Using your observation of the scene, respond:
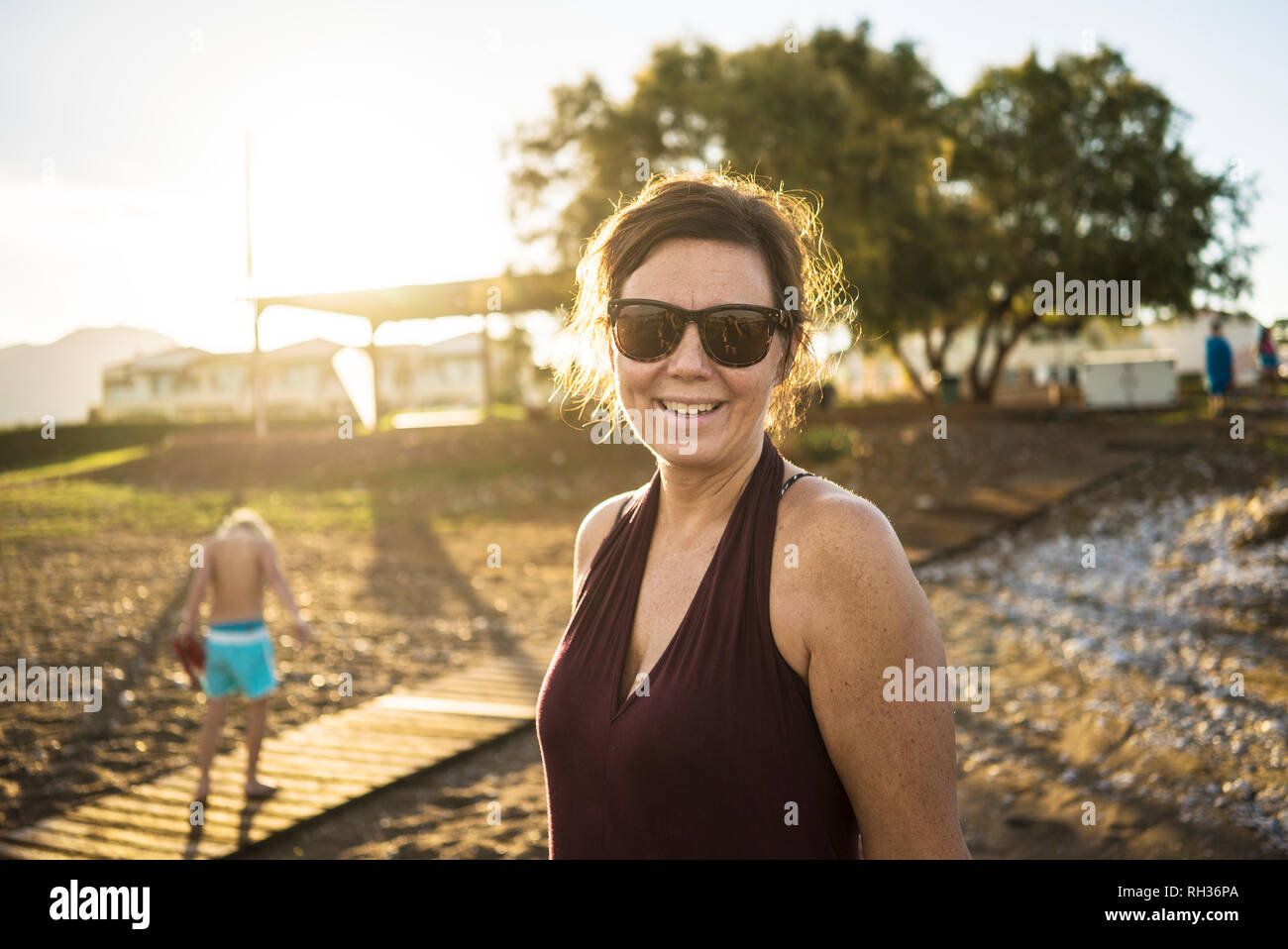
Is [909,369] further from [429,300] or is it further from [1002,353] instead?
[429,300]

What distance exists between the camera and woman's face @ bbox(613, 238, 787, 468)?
6.58ft

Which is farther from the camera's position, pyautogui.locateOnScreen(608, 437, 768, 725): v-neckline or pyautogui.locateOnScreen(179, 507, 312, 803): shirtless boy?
pyautogui.locateOnScreen(179, 507, 312, 803): shirtless boy

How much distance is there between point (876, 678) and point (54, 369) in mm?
9134

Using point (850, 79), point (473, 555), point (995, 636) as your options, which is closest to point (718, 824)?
point (995, 636)

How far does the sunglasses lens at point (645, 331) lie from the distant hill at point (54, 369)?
7.86 metres

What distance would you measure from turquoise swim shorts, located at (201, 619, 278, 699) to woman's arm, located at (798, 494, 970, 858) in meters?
4.91

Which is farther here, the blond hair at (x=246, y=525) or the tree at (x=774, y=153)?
the tree at (x=774, y=153)

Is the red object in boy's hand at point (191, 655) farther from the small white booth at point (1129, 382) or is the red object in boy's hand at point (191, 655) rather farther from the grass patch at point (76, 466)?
the small white booth at point (1129, 382)

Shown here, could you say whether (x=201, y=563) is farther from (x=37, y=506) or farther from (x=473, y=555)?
(x=37, y=506)

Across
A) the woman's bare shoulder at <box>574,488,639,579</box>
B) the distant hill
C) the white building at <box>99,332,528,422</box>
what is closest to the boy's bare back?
the distant hill

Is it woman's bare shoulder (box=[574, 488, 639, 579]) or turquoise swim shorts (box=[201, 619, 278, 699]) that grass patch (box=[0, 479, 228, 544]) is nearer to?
turquoise swim shorts (box=[201, 619, 278, 699])

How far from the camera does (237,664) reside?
5.95 metres

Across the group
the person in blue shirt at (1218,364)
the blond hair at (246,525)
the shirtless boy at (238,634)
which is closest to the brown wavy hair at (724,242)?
the shirtless boy at (238,634)

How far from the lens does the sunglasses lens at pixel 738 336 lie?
2.00 meters
